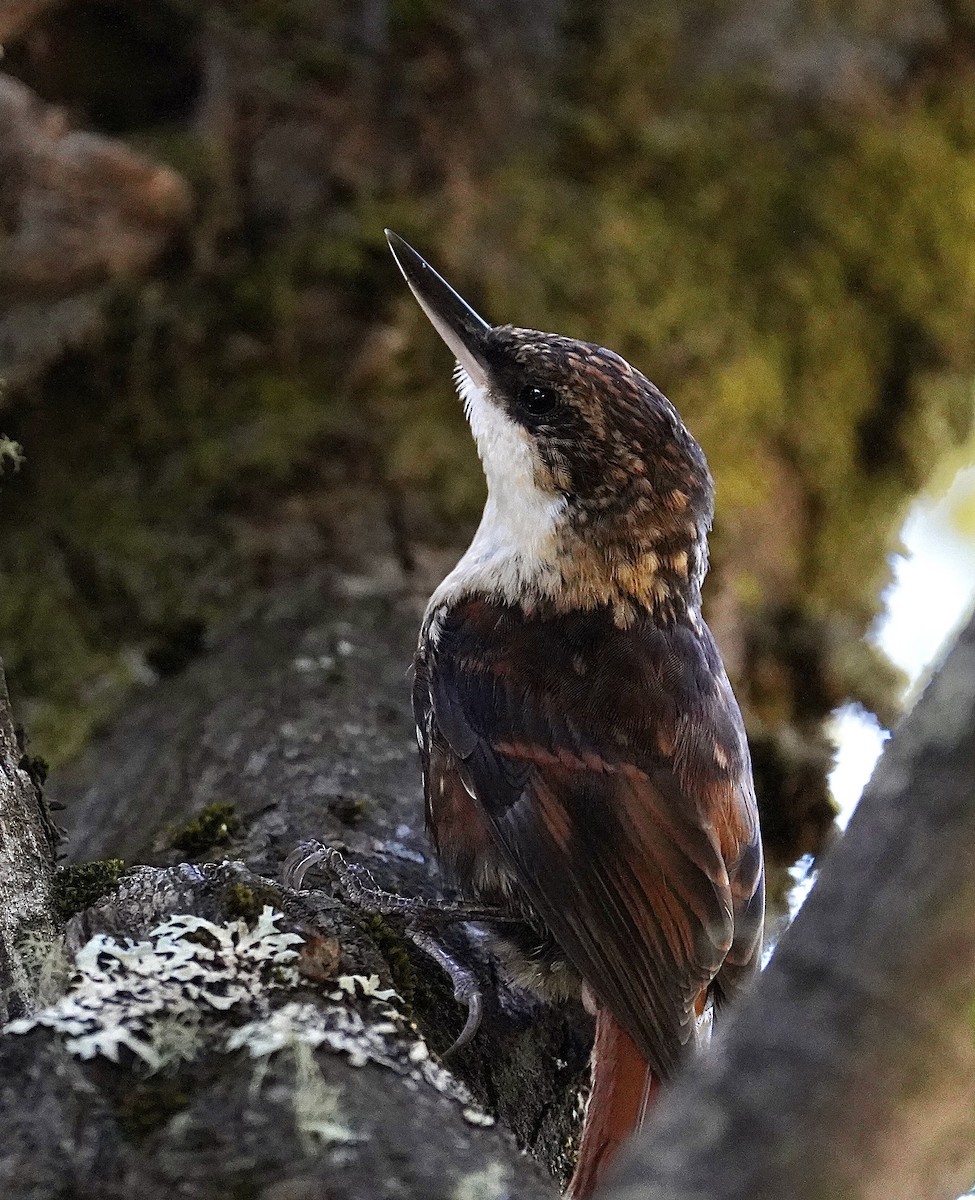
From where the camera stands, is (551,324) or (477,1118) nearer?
(477,1118)

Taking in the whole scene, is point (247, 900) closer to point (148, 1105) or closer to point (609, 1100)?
point (148, 1105)

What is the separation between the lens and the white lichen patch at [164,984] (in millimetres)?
1592

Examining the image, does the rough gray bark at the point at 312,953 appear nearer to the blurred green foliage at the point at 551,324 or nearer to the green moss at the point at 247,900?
the green moss at the point at 247,900

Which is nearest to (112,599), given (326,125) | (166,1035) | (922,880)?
(326,125)

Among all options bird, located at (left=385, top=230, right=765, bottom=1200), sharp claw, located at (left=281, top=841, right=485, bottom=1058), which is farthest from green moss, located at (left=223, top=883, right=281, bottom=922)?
bird, located at (left=385, top=230, right=765, bottom=1200)

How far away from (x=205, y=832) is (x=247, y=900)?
618mm

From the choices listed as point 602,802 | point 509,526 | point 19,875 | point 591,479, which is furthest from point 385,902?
point 591,479

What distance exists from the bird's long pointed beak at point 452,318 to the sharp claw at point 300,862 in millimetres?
1313

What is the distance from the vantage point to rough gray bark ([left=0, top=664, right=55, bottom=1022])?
1797 millimetres

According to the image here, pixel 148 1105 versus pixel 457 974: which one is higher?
pixel 148 1105

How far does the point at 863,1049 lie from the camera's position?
98cm

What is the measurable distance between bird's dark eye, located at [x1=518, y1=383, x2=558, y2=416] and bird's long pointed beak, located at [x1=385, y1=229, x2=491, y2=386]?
14cm

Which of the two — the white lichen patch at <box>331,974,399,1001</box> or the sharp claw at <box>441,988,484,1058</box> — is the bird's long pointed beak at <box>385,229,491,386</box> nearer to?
the sharp claw at <box>441,988,484,1058</box>

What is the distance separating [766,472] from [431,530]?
1069 mm
